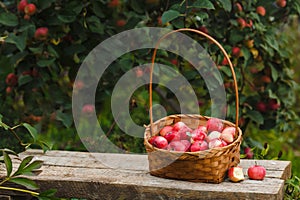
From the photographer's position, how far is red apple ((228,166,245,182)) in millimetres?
1919

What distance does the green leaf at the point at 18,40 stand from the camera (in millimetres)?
2496

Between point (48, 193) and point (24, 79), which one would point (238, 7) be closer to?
point (24, 79)

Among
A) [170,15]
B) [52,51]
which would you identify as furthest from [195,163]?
[52,51]

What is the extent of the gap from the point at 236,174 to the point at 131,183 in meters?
0.35

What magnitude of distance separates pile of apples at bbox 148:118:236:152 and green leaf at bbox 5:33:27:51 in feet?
2.62

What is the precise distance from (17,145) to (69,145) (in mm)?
497

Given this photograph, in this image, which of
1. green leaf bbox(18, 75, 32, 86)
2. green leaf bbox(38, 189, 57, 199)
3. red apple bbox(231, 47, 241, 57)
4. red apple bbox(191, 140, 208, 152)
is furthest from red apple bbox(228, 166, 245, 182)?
green leaf bbox(18, 75, 32, 86)

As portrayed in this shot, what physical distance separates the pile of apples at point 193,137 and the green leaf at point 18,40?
0.80 metres

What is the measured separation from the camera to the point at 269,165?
215 cm

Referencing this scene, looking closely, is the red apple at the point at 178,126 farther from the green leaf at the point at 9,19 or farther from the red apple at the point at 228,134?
the green leaf at the point at 9,19

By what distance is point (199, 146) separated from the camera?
1911 mm

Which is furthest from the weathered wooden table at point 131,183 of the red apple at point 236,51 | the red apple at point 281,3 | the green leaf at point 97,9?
the red apple at point 281,3

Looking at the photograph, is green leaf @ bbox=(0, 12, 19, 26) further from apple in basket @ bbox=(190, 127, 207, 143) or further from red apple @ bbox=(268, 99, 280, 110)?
red apple @ bbox=(268, 99, 280, 110)

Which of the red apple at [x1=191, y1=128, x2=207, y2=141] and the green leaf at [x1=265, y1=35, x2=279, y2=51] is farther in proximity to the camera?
the green leaf at [x1=265, y1=35, x2=279, y2=51]
